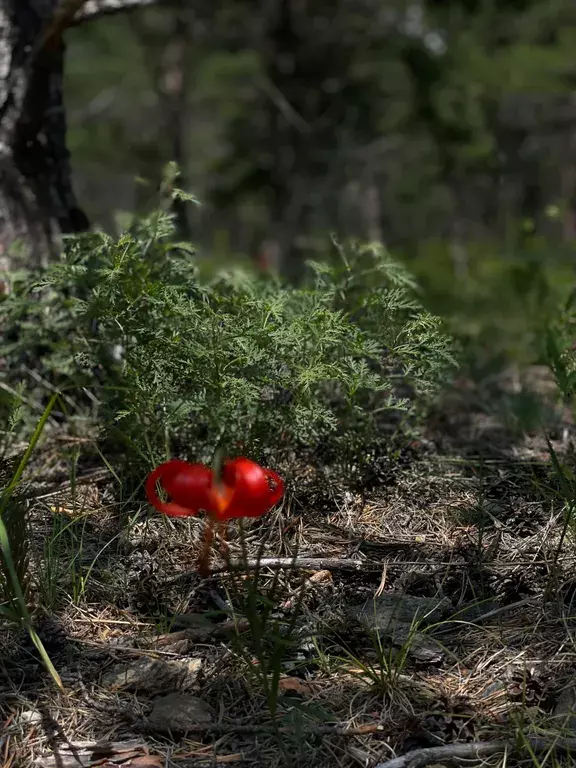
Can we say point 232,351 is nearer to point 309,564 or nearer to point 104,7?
point 309,564

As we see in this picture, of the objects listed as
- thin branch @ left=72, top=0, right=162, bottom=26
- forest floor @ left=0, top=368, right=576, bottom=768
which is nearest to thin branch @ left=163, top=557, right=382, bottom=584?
forest floor @ left=0, top=368, right=576, bottom=768

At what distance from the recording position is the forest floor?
1.47 meters

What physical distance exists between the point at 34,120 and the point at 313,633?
7.93 feet

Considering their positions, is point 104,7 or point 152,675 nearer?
point 152,675

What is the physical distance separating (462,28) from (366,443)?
282 inches

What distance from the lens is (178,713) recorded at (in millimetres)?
1523

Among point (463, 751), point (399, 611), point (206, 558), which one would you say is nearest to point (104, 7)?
point (206, 558)

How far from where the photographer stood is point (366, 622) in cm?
173

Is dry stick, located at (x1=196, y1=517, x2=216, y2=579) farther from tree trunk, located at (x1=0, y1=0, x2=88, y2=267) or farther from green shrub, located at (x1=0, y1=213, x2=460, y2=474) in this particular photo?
tree trunk, located at (x1=0, y1=0, x2=88, y2=267)

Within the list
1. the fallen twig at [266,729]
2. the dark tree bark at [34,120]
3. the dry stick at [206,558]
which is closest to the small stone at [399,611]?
the fallen twig at [266,729]

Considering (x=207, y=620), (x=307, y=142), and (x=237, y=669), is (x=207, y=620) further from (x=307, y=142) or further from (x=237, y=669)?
(x=307, y=142)

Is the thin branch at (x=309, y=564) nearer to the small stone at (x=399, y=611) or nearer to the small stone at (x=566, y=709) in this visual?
the small stone at (x=399, y=611)

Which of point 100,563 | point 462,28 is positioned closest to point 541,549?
point 100,563

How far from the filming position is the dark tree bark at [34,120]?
307 centimetres
